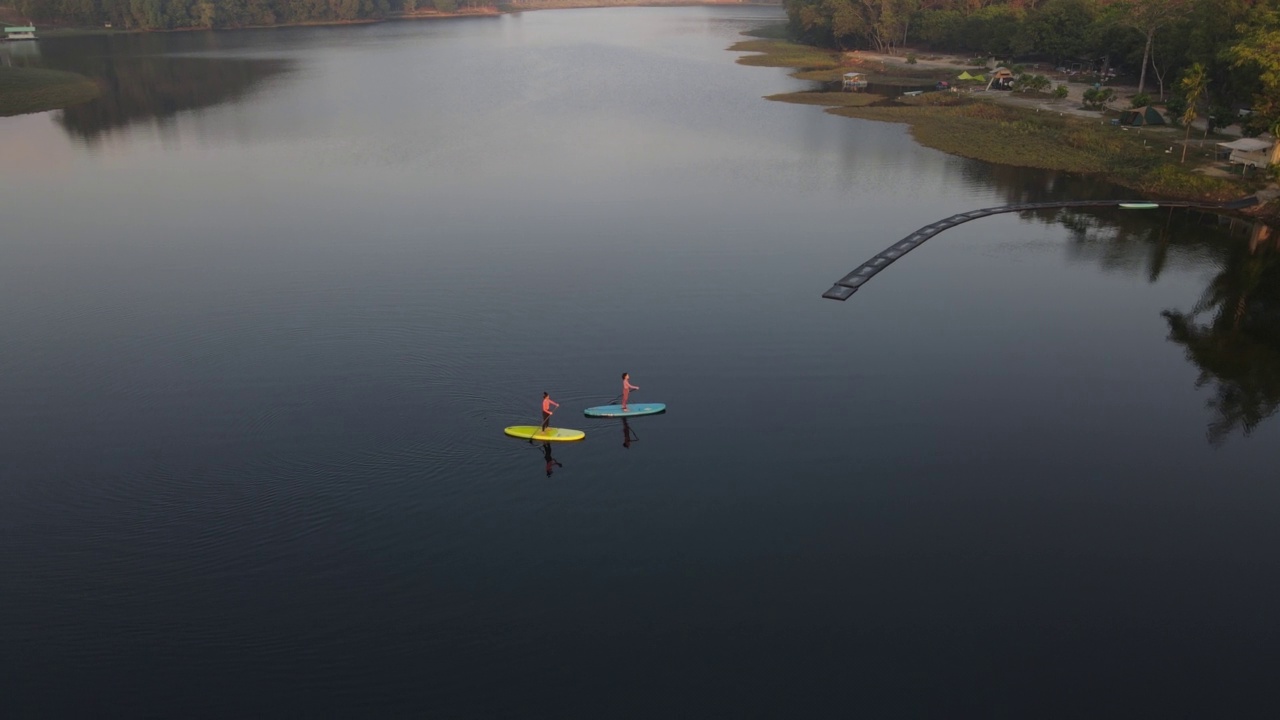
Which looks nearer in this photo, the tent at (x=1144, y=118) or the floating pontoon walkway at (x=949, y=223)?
the floating pontoon walkway at (x=949, y=223)

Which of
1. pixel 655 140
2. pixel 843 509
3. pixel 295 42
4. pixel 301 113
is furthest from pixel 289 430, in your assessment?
pixel 295 42

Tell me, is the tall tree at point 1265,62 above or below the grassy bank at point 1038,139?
above

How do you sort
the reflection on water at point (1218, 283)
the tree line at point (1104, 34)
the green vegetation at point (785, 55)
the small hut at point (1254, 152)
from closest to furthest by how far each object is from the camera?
the reflection on water at point (1218, 283) → the small hut at point (1254, 152) → the tree line at point (1104, 34) → the green vegetation at point (785, 55)

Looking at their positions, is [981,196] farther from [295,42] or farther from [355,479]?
[295,42]

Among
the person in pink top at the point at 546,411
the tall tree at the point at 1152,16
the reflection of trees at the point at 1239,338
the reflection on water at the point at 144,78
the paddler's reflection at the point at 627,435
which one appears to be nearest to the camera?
the person in pink top at the point at 546,411

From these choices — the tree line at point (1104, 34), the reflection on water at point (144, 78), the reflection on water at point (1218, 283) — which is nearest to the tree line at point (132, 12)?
the reflection on water at point (144, 78)

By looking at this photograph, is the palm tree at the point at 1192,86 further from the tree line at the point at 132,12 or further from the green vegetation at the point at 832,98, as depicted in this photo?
the tree line at the point at 132,12

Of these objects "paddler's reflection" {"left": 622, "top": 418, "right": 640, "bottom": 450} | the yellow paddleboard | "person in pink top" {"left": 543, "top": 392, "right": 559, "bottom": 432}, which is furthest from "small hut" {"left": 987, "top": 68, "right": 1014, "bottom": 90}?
"person in pink top" {"left": 543, "top": 392, "right": 559, "bottom": 432}
